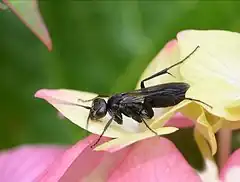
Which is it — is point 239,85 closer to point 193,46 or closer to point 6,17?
point 193,46

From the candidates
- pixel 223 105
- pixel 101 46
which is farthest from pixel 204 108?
pixel 101 46

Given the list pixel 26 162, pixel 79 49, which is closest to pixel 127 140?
pixel 26 162

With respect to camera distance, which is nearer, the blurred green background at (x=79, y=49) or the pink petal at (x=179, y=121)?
the pink petal at (x=179, y=121)

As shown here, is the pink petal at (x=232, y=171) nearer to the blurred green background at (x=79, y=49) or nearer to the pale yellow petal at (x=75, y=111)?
the pale yellow petal at (x=75, y=111)

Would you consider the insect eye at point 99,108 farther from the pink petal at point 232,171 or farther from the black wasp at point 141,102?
the pink petal at point 232,171

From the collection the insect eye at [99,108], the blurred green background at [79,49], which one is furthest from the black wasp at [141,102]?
the blurred green background at [79,49]

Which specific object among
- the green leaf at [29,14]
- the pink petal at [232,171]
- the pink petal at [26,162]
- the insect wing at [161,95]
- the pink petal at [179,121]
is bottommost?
the pink petal at [232,171]

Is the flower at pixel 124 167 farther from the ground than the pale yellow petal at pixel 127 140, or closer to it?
closer to it
